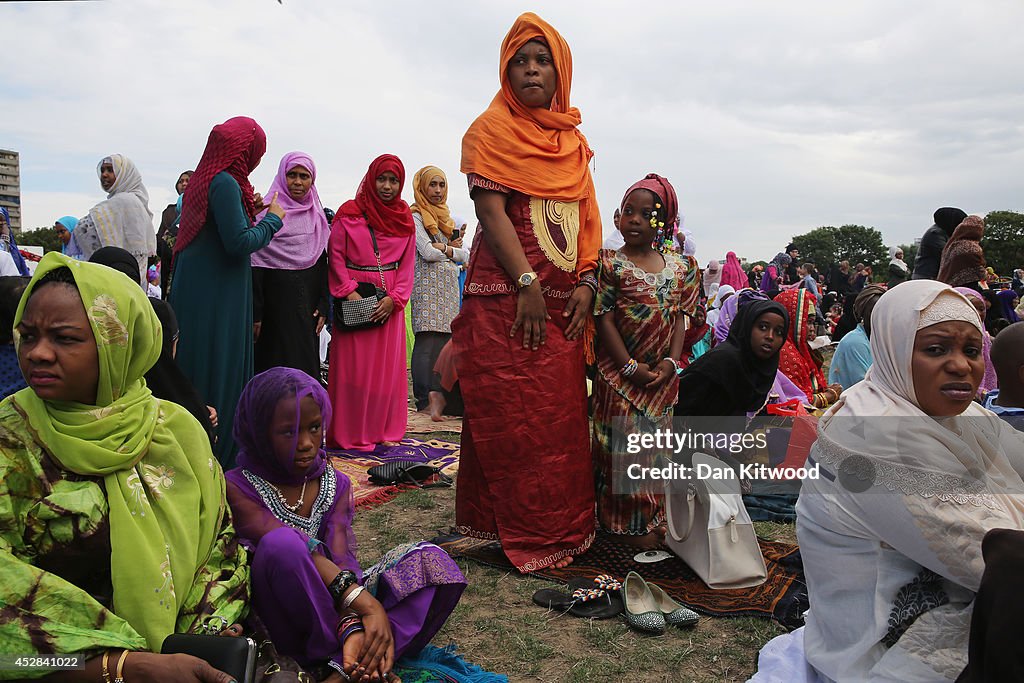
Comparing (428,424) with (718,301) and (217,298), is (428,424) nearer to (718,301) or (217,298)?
(217,298)

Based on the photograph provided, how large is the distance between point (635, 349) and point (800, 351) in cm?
308

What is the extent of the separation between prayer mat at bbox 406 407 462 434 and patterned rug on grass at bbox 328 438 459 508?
1.47 ft

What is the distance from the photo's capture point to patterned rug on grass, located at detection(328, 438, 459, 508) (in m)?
4.50

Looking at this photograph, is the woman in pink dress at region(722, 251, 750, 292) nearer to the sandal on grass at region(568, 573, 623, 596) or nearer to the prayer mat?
the prayer mat

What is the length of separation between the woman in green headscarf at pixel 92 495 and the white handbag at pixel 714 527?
6.72ft

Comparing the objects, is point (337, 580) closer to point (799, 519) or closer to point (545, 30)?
point (799, 519)

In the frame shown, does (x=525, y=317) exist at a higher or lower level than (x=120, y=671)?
higher

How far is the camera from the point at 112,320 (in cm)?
184

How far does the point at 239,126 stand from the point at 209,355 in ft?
4.29

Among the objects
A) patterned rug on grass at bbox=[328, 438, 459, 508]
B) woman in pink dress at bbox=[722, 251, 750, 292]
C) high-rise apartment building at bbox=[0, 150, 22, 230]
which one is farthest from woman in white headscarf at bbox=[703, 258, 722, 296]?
high-rise apartment building at bbox=[0, 150, 22, 230]

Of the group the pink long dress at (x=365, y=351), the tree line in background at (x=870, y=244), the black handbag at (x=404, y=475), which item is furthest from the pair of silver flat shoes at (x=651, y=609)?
the tree line in background at (x=870, y=244)

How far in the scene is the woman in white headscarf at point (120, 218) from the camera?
213 inches

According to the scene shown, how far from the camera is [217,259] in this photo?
4.29 m

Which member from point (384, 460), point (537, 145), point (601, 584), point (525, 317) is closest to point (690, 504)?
point (601, 584)
